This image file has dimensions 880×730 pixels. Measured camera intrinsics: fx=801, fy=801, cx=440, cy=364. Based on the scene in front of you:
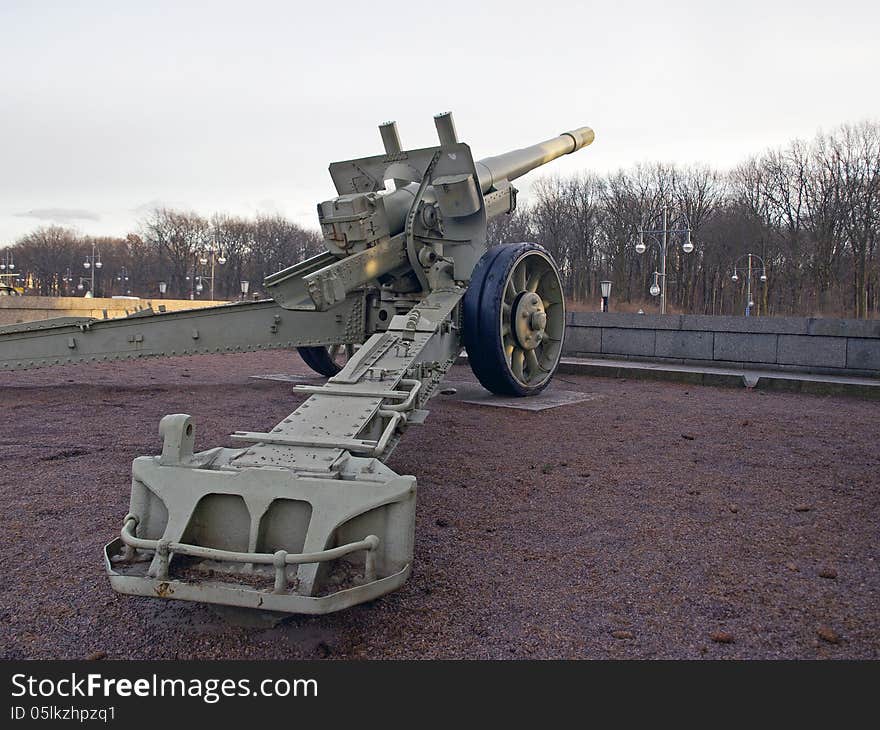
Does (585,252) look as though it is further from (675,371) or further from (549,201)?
(675,371)

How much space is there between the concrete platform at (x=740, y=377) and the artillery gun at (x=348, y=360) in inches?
98.9

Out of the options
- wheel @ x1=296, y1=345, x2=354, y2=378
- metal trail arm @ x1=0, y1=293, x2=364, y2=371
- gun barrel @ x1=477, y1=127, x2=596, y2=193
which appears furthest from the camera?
wheel @ x1=296, y1=345, x2=354, y2=378

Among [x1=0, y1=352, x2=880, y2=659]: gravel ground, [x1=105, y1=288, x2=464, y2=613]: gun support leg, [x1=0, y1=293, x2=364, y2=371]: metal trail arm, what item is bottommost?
[x1=0, y1=352, x2=880, y2=659]: gravel ground

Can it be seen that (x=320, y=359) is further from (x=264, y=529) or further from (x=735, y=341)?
(x=264, y=529)

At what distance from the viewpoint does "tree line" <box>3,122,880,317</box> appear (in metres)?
27.4

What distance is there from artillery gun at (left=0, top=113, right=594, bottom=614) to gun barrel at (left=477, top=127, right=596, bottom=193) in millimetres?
23

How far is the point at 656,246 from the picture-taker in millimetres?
42031

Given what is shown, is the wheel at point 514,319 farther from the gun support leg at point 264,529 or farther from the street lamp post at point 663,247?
the street lamp post at point 663,247

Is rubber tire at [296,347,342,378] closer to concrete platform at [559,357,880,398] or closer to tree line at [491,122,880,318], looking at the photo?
concrete platform at [559,357,880,398]

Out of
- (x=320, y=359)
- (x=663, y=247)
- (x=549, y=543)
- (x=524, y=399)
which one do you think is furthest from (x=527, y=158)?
(x=663, y=247)

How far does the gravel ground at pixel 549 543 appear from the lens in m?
2.39

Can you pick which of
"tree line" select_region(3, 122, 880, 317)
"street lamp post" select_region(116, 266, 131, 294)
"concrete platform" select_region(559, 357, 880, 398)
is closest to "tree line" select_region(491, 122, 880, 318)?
"tree line" select_region(3, 122, 880, 317)

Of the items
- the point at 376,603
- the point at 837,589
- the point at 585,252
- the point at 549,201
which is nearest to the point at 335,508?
the point at 376,603

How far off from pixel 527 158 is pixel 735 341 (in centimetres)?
407
